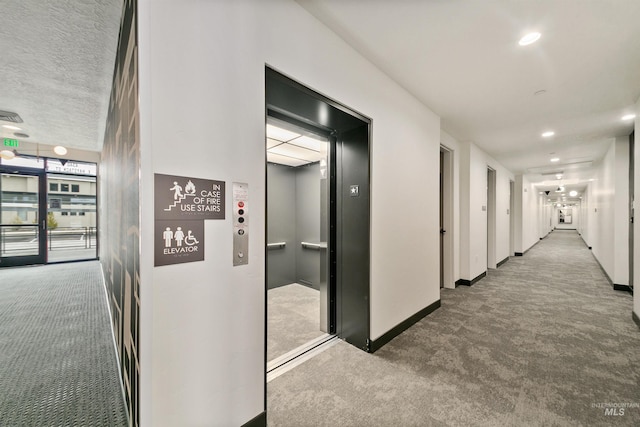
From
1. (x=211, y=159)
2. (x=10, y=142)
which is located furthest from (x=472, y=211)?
(x=10, y=142)

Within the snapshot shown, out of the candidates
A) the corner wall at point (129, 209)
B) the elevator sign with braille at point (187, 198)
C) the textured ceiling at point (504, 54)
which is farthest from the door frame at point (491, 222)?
the corner wall at point (129, 209)

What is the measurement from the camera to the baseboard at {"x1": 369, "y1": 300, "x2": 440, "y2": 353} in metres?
2.60

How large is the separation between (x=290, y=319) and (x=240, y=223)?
7.56 feet

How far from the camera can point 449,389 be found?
2.01 m

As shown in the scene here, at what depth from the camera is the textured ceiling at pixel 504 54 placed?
1882 millimetres

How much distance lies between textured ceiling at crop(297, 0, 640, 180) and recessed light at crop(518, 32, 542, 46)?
0.16 feet

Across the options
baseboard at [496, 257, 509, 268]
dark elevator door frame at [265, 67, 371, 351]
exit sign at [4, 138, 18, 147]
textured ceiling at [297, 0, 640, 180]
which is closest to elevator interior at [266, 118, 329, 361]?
dark elevator door frame at [265, 67, 371, 351]

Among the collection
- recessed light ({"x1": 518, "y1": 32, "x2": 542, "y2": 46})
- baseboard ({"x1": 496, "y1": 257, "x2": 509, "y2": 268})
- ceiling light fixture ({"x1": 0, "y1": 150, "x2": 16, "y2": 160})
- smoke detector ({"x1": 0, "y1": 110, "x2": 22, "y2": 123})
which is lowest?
baseboard ({"x1": 496, "y1": 257, "x2": 509, "y2": 268})

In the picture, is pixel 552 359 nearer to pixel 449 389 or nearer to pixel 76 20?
pixel 449 389

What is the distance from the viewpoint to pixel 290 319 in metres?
3.38

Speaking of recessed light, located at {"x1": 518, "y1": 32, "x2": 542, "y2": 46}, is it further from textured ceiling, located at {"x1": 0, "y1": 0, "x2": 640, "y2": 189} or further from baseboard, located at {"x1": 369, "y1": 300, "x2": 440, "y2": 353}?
baseboard, located at {"x1": 369, "y1": 300, "x2": 440, "y2": 353}

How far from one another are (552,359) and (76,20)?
527 cm

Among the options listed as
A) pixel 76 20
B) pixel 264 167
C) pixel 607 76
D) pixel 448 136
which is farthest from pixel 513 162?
pixel 76 20

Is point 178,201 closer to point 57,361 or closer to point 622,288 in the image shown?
point 57,361
